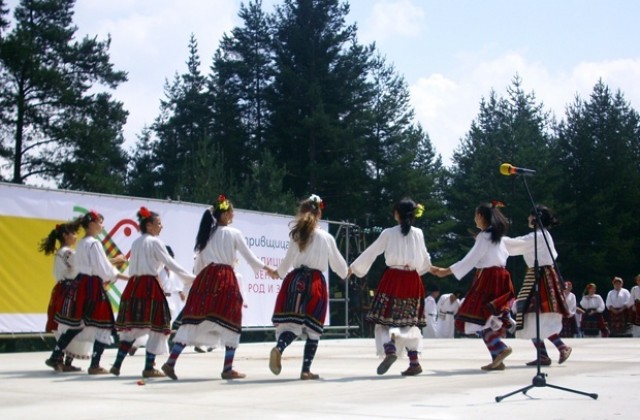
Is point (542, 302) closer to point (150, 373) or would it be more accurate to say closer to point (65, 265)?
point (150, 373)

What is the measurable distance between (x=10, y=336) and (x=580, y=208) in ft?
111

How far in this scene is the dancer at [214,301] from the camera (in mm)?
9008

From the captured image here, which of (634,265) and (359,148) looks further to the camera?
(634,265)

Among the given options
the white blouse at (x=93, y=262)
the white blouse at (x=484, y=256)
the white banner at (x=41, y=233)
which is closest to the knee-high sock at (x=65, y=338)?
the white blouse at (x=93, y=262)

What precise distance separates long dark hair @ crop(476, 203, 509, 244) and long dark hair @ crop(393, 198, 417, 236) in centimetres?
104

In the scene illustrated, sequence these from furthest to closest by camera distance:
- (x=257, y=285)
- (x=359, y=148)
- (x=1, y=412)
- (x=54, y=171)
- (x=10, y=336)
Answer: (x=359, y=148), (x=54, y=171), (x=257, y=285), (x=10, y=336), (x=1, y=412)

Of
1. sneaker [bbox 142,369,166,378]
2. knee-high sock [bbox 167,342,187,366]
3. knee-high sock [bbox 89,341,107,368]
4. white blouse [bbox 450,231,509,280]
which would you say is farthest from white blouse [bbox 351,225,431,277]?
knee-high sock [bbox 89,341,107,368]

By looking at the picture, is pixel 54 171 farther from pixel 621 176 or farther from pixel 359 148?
pixel 621 176

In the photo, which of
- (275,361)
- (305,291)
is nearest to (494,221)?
(305,291)

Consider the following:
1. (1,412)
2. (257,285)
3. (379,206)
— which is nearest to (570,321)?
(257,285)

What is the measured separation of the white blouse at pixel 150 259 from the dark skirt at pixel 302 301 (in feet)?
3.50

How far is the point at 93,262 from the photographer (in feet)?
33.2

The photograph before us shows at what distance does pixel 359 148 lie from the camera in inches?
1563

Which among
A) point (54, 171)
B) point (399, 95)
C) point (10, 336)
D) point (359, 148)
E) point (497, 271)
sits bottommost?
point (10, 336)
